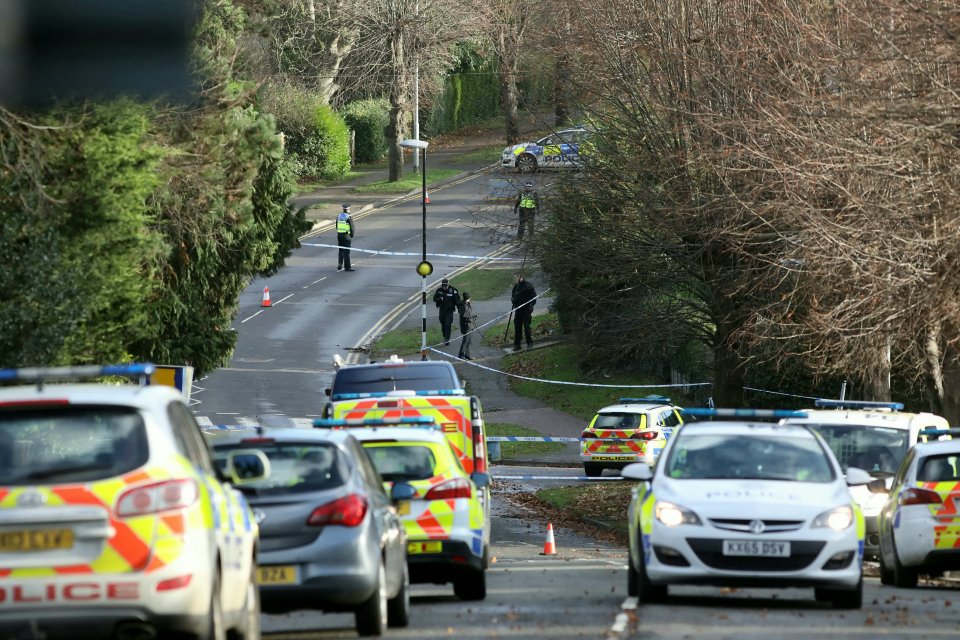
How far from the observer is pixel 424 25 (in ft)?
235

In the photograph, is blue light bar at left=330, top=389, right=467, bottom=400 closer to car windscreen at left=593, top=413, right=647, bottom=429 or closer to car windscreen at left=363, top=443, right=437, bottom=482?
car windscreen at left=363, top=443, right=437, bottom=482

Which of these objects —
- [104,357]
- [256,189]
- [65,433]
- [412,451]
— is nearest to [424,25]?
[256,189]

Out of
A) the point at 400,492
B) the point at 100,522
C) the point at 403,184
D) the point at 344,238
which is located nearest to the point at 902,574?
the point at 400,492

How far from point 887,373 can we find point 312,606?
17917mm

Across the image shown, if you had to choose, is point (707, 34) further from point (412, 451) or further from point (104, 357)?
point (412, 451)

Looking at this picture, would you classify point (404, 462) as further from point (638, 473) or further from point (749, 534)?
point (749, 534)

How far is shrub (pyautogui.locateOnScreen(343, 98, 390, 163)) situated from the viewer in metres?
79.7

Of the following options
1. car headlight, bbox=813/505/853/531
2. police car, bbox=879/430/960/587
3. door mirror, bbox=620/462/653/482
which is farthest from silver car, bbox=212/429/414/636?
police car, bbox=879/430/960/587

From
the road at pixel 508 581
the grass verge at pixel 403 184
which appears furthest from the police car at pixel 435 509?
the grass verge at pixel 403 184

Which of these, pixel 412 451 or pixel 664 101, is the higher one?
pixel 664 101

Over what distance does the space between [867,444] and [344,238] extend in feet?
119

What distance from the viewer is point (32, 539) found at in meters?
8.31

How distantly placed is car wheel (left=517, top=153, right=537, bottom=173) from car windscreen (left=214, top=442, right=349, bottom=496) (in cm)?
2244

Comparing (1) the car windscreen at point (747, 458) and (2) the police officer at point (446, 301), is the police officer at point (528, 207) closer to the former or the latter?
(2) the police officer at point (446, 301)
